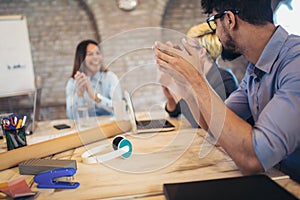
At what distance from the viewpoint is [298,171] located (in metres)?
1.00

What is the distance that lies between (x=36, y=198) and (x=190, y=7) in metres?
3.25

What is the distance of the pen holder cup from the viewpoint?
103cm

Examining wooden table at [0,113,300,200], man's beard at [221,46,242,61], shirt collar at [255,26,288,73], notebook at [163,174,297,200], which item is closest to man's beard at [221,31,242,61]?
man's beard at [221,46,242,61]

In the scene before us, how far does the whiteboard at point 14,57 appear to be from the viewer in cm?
283

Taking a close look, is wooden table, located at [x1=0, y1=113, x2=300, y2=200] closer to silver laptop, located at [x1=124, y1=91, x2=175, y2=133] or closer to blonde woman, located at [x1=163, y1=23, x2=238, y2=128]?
silver laptop, located at [x1=124, y1=91, x2=175, y2=133]

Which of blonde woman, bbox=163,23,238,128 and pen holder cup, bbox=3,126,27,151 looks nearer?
pen holder cup, bbox=3,126,27,151

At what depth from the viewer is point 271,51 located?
94 centimetres

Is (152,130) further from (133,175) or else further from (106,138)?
(133,175)

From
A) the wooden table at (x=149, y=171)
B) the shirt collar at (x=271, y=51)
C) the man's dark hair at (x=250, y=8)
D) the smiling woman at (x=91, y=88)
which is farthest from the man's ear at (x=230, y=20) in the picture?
the smiling woman at (x=91, y=88)

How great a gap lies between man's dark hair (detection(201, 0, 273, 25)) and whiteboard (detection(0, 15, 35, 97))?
2.46 metres

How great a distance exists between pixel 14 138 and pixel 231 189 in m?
0.79

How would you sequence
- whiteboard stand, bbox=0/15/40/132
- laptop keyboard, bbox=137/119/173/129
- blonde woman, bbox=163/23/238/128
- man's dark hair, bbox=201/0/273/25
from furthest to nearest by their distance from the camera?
whiteboard stand, bbox=0/15/40/132 → laptop keyboard, bbox=137/119/173/129 → blonde woman, bbox=163/23/238/128 → man's dark hair, bbox=201/0/273/25

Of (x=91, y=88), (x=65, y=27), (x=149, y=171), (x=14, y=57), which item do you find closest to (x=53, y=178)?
(x=149, y=171)

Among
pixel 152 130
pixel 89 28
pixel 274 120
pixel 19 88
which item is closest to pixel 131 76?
pixel 152 130
